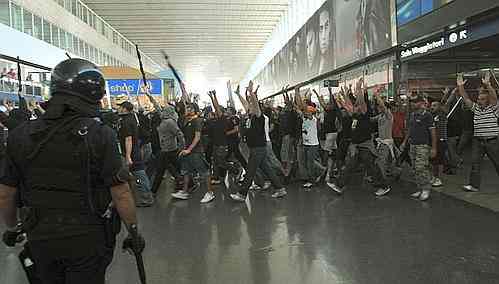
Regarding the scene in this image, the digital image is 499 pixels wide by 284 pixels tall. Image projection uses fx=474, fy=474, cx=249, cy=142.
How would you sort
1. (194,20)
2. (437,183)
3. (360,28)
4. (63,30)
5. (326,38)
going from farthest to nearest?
(194,20) → (63,30) → (326,38) → (360,28) → (437,183)

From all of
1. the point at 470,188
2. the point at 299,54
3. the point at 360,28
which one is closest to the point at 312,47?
the point at 299,54

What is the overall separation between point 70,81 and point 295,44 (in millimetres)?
26896

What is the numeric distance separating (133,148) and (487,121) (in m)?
5.85

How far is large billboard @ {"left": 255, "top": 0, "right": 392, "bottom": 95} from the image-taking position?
46.1ft

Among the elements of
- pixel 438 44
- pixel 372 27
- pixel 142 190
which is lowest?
pixel 142 190

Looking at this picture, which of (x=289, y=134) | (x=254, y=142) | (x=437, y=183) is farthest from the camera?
(x=289, y=134)

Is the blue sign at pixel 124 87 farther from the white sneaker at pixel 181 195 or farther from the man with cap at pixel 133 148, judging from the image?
the man with cap at pixel 133 148

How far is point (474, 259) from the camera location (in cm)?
476

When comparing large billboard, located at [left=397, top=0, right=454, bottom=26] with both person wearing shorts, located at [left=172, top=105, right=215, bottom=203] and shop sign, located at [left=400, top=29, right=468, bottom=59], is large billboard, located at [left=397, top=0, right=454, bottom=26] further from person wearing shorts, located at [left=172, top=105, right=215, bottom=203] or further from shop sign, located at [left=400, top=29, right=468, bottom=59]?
person wearing shorts, located at [left=172, top=105, right=215, bottom=203]

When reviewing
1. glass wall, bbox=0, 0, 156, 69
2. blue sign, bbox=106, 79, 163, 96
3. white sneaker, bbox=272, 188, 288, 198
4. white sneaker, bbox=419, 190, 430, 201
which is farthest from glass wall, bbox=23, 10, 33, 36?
white sneaker, bbox=419, 190, 430, 201

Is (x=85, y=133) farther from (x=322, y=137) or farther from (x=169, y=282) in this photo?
(x=322, y=137)

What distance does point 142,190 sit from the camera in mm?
8383

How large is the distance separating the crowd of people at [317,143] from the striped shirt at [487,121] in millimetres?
15

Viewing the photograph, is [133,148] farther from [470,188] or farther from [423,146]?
[470,188]
